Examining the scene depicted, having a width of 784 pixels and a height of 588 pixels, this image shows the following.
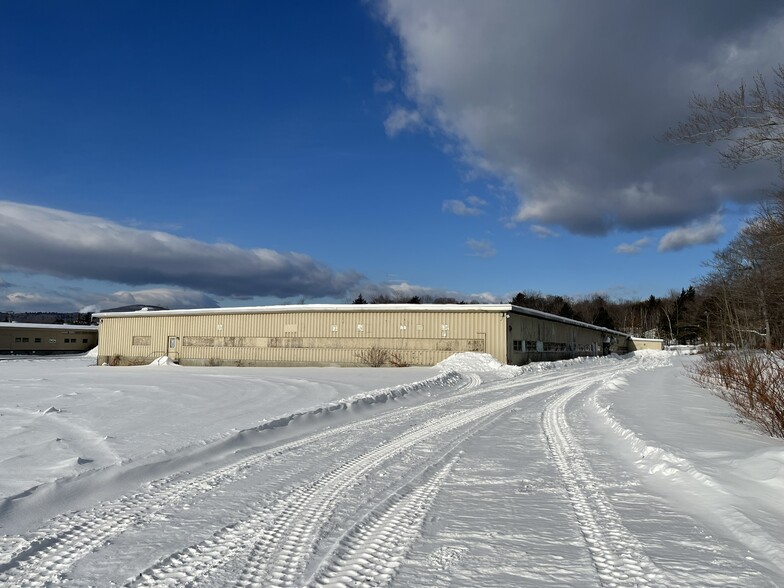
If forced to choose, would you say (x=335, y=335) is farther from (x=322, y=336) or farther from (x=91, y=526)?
(x=91, y=526)

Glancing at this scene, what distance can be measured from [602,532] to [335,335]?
90.2ft

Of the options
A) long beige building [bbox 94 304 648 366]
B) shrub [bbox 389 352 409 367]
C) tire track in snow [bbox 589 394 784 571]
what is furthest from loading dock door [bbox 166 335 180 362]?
tire track in snow [bbox 589 394 784 571]

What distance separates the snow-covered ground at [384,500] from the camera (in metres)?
3.89

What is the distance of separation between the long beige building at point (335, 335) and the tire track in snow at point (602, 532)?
2166cm

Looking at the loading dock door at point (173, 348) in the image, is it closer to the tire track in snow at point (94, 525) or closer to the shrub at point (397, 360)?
the shrub at point (397, 360)

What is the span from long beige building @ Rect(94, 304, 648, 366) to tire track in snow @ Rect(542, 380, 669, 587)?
2166 cm

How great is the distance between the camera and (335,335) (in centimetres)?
3166

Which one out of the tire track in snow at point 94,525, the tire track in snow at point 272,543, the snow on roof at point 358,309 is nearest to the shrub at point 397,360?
the snow on roof at point 358,309

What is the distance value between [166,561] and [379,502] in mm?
2143

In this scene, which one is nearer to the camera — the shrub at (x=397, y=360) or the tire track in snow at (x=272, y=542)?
the tire track in snow at (x=272, y=542)

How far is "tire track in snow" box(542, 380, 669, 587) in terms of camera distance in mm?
3771

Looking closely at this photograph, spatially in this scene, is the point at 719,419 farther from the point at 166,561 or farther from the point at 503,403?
the point at 166,561

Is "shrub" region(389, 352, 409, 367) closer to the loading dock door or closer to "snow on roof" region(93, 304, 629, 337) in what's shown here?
"snow on roof" region(93, 304, 629, 337)

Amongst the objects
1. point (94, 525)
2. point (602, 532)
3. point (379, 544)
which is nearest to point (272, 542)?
point (379, 544)
